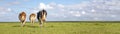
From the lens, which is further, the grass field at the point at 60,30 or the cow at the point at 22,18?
the cow at the point at 22,18

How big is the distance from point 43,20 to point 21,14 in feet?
20.1

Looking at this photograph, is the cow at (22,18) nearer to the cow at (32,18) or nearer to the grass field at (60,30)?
the cow at (32,18)

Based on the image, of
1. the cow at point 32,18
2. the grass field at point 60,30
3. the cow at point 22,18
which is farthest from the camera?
the cow at point 32,18

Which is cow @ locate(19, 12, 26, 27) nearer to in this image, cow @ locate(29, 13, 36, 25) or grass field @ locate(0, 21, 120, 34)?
cow @ locate(29, 13, 36, 25)

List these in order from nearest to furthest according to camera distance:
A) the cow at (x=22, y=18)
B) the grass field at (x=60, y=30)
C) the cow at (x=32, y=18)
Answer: the grass field at (x=60, y=30) < the cow at (x=22, y=18) < the cow at (x=32, y=18)

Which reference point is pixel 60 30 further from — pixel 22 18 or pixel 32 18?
pixel 32 18

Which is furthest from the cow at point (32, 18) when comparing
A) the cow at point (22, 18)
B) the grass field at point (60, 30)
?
the grass field at point (60, 30)

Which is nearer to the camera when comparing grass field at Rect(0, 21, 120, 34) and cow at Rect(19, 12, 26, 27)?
grass field at Rect(0, 21, 120, 34)

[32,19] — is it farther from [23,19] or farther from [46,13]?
[46,13]

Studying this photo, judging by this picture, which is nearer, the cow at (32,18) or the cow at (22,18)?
the cow at (22,18)

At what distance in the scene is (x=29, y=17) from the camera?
3884 centimetres

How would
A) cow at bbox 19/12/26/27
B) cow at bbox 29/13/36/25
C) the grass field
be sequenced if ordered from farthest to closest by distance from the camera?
cow at bbox 29/13/36/25 → cow at bbox 19/12/26/27 → the grass field

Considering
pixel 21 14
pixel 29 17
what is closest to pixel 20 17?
pixel 21 14

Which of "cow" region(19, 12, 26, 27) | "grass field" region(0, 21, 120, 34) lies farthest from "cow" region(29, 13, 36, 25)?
"grass field" region(0, 21, 120, 34)
